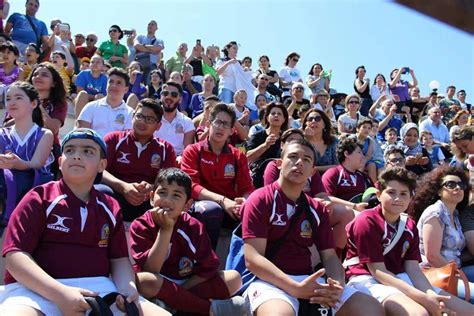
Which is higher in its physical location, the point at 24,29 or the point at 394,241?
the point at 24,29

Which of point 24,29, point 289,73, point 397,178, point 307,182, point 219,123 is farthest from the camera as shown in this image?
point 289,73

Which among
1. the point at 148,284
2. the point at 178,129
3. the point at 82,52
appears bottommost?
the point at 148,284

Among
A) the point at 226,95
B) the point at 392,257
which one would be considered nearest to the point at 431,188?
the point at 392,257

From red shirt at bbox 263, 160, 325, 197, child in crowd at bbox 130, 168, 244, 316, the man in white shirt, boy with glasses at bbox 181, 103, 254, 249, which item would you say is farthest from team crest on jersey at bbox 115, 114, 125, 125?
child in crowd at bbox 130, 168, 244, 316

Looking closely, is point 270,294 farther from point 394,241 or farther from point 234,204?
point 234,204

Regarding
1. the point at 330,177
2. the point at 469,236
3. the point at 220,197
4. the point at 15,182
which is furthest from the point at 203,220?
the point at 469,236

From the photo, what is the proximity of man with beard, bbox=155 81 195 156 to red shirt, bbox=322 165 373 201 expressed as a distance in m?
1.69

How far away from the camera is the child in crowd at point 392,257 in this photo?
3455 mm

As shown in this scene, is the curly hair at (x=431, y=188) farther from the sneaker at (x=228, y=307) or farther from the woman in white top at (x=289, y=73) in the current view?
the woman in white top at (x=289, y=73)

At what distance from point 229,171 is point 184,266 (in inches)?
60.3

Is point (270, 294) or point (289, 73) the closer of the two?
point (270, 294)

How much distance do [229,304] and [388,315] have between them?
1003 millimetres

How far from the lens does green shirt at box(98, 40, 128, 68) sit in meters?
10.2

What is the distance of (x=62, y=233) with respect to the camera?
276 centimetres
